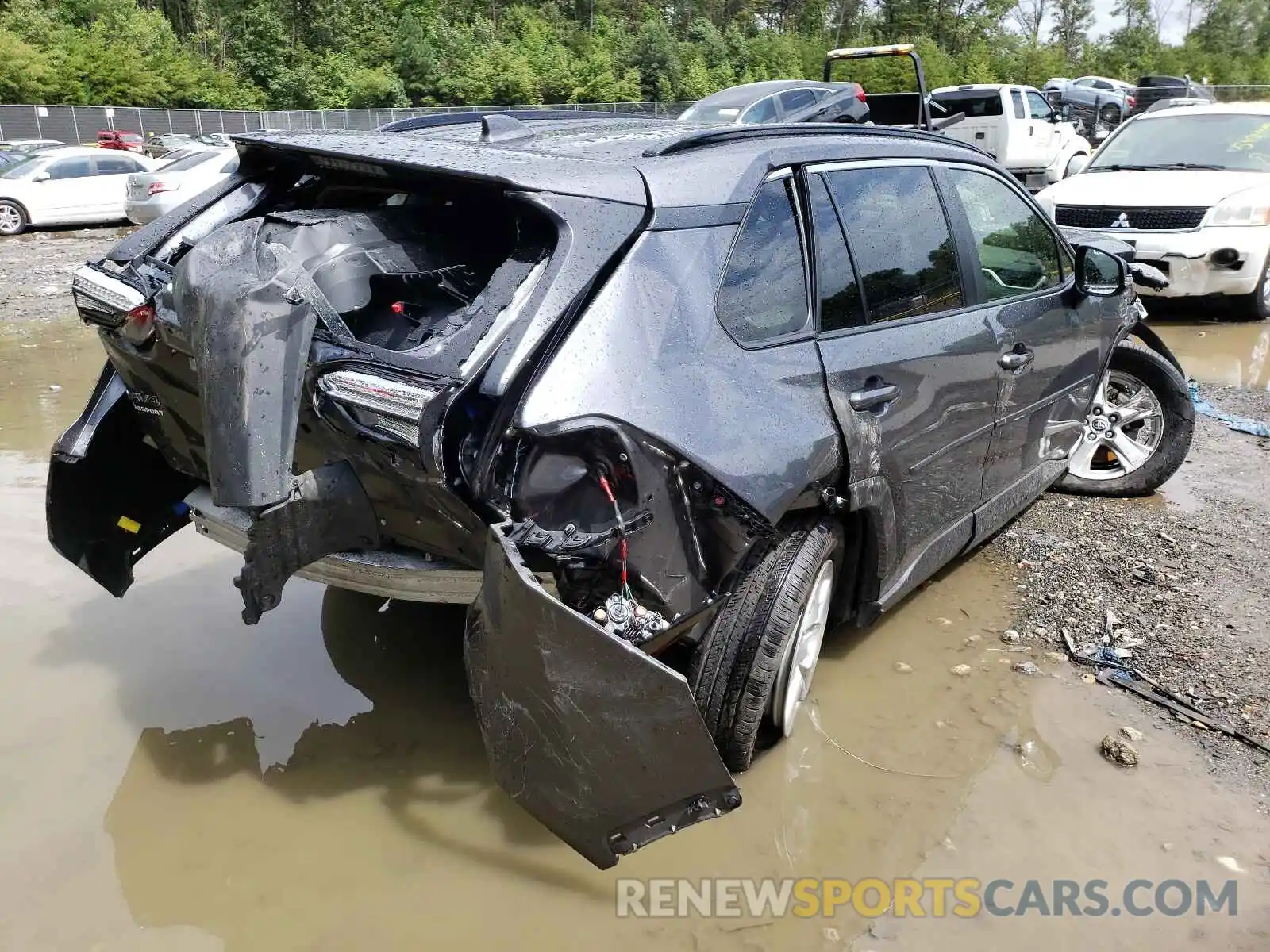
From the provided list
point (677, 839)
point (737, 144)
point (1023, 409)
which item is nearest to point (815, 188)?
point (737, 144)

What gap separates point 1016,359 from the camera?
12.3 feet

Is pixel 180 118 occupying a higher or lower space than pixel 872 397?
lower

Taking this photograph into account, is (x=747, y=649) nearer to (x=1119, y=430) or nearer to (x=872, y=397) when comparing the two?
(x=872, y=397)

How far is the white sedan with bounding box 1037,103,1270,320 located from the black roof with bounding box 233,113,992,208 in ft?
21.0

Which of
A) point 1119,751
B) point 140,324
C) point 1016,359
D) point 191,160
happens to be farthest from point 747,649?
point 191,160

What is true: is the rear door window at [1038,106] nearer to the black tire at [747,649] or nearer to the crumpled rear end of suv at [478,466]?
the black tire at [747,649]

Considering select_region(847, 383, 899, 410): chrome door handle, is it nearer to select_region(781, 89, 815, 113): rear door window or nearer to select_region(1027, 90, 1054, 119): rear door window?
select_region(781, 89, 815, 113): rear door window

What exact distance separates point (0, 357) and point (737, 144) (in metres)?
7.57

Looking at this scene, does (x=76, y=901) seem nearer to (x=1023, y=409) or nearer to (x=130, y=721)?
(x=130, y=721)

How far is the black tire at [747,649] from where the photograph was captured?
9.17 feet

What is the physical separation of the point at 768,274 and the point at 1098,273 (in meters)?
2.33

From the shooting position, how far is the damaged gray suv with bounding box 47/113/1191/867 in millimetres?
2322

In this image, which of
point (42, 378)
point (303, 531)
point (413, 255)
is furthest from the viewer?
point (42, 378)

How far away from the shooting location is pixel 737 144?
9.98ft
